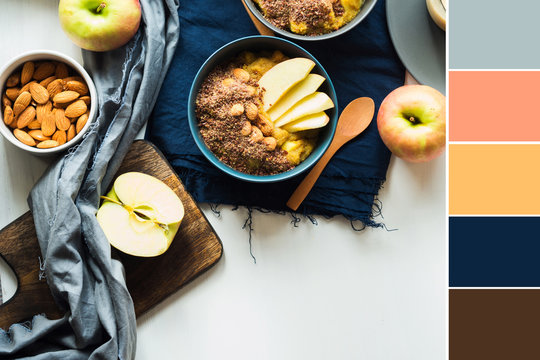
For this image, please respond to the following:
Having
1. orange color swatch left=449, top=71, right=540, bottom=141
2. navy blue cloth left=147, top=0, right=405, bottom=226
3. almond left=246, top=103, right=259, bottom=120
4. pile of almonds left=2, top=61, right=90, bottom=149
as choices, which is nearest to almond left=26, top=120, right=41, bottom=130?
pile of almonds left=2, top=61, right=90, bottom=149

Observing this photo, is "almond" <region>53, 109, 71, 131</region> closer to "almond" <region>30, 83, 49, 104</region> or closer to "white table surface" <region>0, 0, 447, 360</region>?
"almond" <region>30, 83, 49, 104</region>

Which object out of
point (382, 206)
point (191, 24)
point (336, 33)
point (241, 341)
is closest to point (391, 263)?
point (382, 206)

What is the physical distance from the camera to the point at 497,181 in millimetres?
1036

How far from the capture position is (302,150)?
1.19 m

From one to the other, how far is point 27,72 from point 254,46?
1.58ft

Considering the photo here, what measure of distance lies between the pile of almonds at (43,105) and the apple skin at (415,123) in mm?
654

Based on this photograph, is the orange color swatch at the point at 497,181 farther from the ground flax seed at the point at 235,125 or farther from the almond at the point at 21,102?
the almond at the point at 21,102

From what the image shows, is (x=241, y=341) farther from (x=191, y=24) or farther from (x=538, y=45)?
(x=538, y=45)

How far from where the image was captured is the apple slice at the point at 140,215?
3.74 feet

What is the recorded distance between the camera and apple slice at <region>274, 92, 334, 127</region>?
115cm

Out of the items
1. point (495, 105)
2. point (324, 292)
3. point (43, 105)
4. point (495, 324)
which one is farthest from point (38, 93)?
point (495, 324)

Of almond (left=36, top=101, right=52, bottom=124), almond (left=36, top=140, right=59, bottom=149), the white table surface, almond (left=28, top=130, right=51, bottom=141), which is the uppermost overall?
almond (left=36, top=101, right=52, bottom=124)

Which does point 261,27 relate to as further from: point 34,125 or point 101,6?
point 34,125

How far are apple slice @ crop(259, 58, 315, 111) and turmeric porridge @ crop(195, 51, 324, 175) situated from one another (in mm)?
17
